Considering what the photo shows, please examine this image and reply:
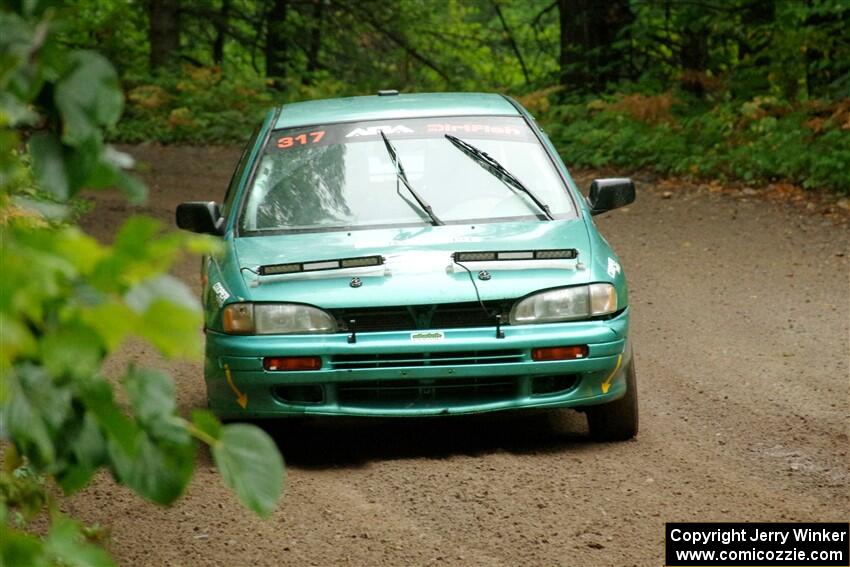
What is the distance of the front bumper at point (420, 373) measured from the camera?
5727mm

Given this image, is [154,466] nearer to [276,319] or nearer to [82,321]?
[82,321]

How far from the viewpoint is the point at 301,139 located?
7305 millimetres

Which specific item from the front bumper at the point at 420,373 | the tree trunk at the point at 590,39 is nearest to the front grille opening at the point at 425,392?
the front bumper at the point at 420,373

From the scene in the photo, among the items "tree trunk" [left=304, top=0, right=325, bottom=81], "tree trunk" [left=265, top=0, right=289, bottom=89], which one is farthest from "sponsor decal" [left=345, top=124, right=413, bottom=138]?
"tree trunk" [left=265, top=0, right=289, bottom=89]

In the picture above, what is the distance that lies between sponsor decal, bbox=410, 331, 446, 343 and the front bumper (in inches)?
0.8

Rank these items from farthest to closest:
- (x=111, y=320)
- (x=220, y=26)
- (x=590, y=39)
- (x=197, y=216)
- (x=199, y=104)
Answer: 1. (x=220, y=26)
2. (x=199, y=104)
3. (x=590, y=39)
4. (x=197, y=216)
5. (x=111, y=320)

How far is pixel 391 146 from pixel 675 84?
13.5m

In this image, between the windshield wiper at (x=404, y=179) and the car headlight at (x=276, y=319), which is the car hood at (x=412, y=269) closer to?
the car headlight at (x=276, y=319)

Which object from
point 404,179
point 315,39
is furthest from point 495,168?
point 315,39

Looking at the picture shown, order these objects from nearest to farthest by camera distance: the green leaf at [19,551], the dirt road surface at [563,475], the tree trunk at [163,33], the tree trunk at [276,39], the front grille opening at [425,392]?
1. the green leaf at [19,551]
2. the dirt road surface at [563,475]
3. the front grille opening at [425,392]
4. the tree trunk at [163,33]
5. the tree trunk at [276,39]

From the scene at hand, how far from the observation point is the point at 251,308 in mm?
5805

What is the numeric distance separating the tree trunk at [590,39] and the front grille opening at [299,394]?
616 inches

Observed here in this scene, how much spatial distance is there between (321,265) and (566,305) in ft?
3.77

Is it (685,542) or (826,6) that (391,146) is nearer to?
(685,542)
